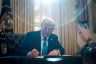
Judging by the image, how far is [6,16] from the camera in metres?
4.75

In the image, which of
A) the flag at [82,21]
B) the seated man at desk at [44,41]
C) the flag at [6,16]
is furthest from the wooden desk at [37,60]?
the flag at [82,21]

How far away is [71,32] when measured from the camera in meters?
4.93

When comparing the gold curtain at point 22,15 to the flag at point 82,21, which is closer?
the gold curtain at point 22,15

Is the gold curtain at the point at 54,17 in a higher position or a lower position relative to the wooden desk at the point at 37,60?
higher

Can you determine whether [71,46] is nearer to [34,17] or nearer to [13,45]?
[34,17]

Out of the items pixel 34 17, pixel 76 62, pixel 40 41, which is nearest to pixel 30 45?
pixel 40 41

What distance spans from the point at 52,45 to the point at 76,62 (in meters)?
1.60

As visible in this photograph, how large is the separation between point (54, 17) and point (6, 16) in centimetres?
128

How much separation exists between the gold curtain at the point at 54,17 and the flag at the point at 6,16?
12cm

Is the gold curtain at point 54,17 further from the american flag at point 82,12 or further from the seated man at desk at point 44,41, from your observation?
the seated man at desk at point 44,41

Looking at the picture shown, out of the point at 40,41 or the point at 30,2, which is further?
the point at 30,2

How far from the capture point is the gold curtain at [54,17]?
480cm

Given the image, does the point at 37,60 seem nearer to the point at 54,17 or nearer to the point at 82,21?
the point at 54,17

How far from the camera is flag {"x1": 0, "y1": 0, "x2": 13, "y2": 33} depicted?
15.5 ft
